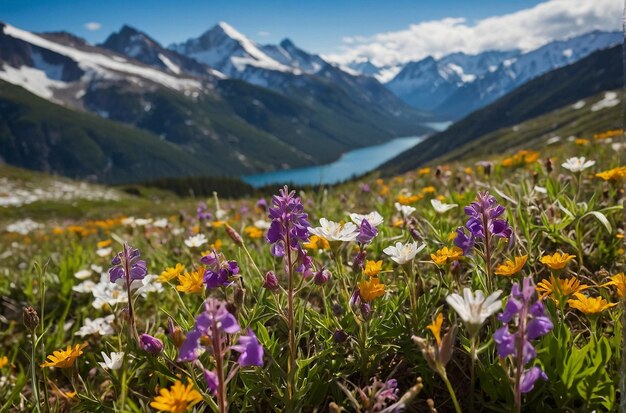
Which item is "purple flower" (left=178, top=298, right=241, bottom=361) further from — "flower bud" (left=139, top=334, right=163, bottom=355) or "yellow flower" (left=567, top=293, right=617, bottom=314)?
"yellow flower" (left=567, top=293, right=617, bottom=314)

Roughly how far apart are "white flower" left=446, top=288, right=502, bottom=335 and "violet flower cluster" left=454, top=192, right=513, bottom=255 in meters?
0.49

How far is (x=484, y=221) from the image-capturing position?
82.3 inches

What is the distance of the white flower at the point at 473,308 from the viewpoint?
5.41 ft

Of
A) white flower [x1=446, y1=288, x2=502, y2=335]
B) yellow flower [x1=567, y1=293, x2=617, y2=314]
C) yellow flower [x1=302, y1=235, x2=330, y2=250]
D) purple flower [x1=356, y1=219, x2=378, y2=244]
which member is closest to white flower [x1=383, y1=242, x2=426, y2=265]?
purple flower [x1=356, y1=219, x2=378, y2=244]

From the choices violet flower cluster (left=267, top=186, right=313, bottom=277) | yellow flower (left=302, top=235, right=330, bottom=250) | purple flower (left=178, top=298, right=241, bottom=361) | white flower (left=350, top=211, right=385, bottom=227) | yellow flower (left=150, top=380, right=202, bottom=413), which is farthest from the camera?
yellow flower (left=302, top=235, right=330, bottom=250)

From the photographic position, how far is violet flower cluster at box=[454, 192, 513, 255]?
6.78ft

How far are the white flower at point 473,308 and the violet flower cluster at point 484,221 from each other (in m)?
0.49

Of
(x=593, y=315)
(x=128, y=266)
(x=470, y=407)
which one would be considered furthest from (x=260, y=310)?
(x=593, y=315)

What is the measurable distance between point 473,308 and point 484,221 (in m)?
0.54

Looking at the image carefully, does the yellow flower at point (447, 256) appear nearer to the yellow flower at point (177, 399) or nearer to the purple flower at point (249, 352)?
the purple flower at point (249, 352)

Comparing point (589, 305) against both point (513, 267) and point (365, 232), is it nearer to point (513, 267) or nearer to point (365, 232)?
point (513, 267)

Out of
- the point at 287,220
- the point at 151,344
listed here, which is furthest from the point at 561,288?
the point at 151,344

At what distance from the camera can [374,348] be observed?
8.35 ft

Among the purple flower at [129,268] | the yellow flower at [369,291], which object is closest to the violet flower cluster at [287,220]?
the yellow flower at [369,291]
